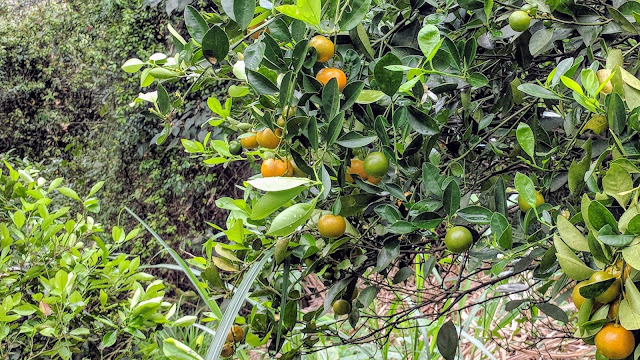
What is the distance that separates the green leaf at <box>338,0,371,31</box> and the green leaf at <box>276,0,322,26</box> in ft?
0.21

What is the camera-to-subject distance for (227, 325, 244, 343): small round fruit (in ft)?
2.70

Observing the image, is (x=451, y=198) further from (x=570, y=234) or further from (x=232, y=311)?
(x=232, y=311)

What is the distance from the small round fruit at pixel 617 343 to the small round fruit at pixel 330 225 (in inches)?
11.7

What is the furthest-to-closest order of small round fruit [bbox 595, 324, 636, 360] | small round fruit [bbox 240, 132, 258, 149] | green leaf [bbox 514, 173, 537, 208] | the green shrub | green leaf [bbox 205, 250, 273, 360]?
1. the green shrub
2. small round fruit [bbox 240, 132, 258, 149]
3. green leaf [bbox 205, 250, 273, 360]
4. green leaf [bbox 514, 173, 537, 208]
5. small round fruit [bbox 595, 324, 636, 360]

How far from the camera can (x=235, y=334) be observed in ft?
2.76

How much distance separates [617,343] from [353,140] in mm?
322

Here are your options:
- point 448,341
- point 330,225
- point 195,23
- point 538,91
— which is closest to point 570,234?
point 538,91

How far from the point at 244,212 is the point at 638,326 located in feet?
1.70

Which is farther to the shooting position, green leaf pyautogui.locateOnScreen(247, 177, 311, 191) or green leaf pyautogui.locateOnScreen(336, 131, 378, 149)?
→ green leaf pyautogui.locateOnScreen(336, 131, 378, 149)

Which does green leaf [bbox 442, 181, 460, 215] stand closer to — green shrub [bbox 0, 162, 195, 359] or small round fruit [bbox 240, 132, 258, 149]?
small round fruit [bbox 240, 132, 258, 149]

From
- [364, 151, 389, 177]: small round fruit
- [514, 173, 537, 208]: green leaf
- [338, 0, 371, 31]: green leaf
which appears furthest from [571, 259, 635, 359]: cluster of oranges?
[338, 0, 371, 31]: green leaf

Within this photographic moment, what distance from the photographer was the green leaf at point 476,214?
1.92ft

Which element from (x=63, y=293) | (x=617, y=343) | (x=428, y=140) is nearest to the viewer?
(x=617, y=343)

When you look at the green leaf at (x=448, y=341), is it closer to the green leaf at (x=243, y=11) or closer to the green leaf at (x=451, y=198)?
the green leaf at (x=451, y=198)
